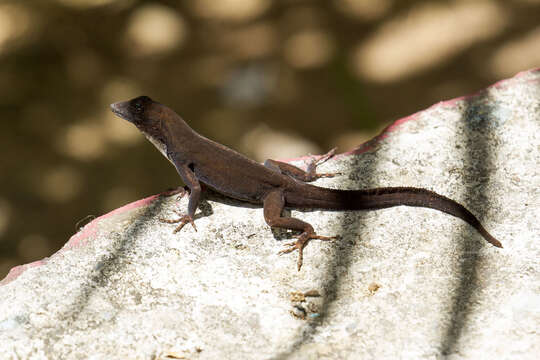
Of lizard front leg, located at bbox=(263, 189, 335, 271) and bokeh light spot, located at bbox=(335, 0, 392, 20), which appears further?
bokeh light spot, located at bbox=(335, 0, 392, 20)

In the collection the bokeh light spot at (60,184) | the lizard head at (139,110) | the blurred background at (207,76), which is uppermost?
the lizard head at (139,110)

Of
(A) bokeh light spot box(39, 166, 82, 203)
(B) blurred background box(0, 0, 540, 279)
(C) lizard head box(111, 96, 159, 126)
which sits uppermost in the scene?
(C) lizard head box(111, 96, 159, 126)

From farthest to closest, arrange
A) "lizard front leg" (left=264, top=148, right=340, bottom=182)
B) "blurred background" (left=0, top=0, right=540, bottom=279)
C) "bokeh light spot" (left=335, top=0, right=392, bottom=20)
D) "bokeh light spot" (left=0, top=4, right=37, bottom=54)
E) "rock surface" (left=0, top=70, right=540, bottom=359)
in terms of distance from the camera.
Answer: "bokeh light spot" (left=0, top=4, right=37, bottom=54) → "bokeh light spot" (left=335, top=0, right=392, bottom=20) → "blurred background" (left=0, top=0, right=540, bottom=279) → "lizard front leg" (left=264, top=148, right=340, bottom=182) → "rock surface" (left=0, top=70, right=540, bottom=359)

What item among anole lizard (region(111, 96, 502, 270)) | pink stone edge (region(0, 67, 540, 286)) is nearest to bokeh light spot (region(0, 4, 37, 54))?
anole lizard (region(111, 96, 502, 270))

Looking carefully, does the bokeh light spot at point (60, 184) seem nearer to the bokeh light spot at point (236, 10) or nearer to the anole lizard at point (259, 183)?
the anole lizard at point (259, 183)

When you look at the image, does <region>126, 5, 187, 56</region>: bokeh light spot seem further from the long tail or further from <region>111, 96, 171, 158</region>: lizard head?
the long tail

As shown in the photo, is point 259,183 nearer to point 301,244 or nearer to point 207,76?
point 301,244

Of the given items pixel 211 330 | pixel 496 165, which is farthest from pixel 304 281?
pixel 496 165

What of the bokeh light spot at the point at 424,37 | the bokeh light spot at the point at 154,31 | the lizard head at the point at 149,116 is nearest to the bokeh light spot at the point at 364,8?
the bokeh light spot at the point at 424,37
